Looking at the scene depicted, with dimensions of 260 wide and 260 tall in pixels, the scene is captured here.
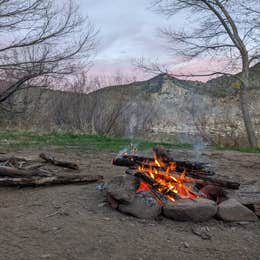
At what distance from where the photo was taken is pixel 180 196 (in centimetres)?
306

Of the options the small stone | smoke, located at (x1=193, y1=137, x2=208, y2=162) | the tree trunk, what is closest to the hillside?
the tree trunk

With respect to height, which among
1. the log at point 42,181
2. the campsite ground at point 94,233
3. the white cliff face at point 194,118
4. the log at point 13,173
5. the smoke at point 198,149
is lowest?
the campsite ground at point 94,233

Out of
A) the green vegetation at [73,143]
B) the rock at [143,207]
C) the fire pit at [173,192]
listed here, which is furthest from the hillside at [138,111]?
the rock at [143,207]

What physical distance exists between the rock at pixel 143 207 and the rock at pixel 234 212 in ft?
1.83

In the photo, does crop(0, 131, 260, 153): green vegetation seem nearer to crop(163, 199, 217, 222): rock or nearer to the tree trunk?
the tree trunk

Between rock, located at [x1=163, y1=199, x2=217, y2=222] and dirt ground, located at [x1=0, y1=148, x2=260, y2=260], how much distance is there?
0.05m

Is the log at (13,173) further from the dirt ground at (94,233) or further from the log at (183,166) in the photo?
the log at (183,166)

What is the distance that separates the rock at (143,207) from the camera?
2852 millimetres

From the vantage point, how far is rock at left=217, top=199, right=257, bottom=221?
2908 millimetres

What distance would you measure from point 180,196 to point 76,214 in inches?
38.1

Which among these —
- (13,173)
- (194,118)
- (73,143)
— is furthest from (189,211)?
(194,118)

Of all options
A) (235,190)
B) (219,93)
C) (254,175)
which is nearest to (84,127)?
(219,93)

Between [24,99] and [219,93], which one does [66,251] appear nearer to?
[219,93]

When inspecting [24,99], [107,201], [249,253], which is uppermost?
[24,99]
